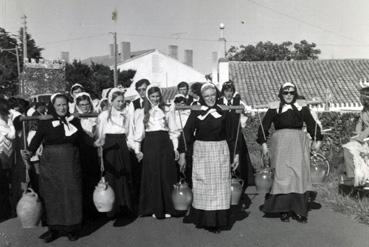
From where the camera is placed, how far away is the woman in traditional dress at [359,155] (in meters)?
7.23

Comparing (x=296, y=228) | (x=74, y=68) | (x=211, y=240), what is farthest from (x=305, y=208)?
(x=74, y=68)

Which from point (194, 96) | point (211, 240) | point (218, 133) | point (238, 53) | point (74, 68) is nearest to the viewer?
point (211, 240)

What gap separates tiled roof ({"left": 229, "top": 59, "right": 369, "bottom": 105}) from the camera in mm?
30766

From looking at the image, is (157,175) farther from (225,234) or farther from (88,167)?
(225,234)

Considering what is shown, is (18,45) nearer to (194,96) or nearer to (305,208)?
(194,96)

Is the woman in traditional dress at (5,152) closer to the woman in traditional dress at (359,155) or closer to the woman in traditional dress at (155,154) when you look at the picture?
Result: the woman in traditional dress at (155,154)

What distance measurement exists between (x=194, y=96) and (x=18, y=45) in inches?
1281

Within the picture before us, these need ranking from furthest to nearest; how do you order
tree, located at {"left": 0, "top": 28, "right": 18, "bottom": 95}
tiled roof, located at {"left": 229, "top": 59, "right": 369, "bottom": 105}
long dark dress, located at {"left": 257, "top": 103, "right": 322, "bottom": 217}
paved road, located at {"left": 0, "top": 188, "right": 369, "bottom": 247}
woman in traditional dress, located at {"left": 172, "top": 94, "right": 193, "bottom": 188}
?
tiled roof, located at {"left": 229, "top": 59, "right": 369, "bottom": 105}
tree, located at {"left": 0, "top": 28, "right": 18, "bottom": 95}
long dark dress, located at {"left": 257, "top": 103, "right": 322, "bottom": 217}
woman in traditional dress, located at {"left": 172, "top": 94, "right": 193, "bottom": 188}
paved road, located at {"left": 0, "top": 188, "right": 369, "bottom": 247}

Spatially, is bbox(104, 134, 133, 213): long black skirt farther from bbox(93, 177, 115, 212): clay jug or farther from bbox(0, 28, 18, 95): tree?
bbox(0, 28, 18, 95): tree

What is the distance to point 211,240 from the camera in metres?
6.05

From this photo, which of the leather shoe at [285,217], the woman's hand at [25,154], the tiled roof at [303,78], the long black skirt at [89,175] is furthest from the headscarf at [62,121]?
the tiled roof at [303,78]

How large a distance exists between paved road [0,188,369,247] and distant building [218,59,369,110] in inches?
908

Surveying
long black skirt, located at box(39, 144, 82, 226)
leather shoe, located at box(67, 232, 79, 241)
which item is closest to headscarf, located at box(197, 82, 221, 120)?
long black skirt, located at box(39, 144, 82, 226)

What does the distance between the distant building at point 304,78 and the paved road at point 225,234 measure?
23.1m
